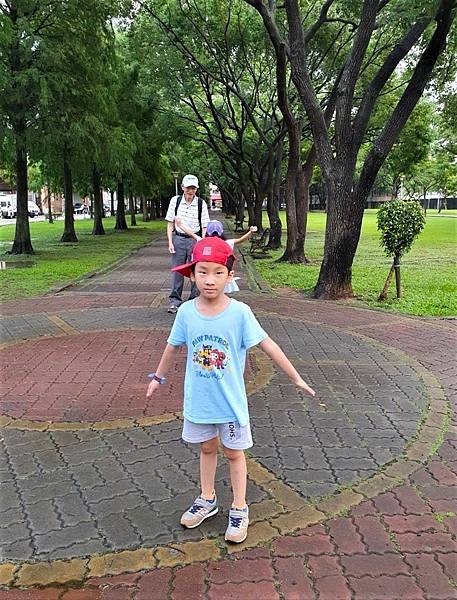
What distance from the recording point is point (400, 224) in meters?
9.73

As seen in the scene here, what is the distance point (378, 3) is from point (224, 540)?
29.3 ft

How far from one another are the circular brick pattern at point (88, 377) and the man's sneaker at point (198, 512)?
1533 mm

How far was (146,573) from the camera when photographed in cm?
265

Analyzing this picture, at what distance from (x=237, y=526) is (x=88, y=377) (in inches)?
117

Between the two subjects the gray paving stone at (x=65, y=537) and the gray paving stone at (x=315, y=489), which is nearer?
the gray paving stone at (x=65, y=537)

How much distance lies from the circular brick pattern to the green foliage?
449 cm

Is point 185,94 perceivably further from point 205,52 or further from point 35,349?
point 35,349

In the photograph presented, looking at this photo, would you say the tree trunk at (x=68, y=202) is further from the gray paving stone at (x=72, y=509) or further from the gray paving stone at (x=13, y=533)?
the gray paving stone at (x=13, y=533)

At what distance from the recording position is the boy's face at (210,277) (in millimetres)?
2791

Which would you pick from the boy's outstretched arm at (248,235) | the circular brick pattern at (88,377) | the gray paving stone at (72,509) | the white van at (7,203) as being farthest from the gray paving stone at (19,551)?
the white van at (7,203)

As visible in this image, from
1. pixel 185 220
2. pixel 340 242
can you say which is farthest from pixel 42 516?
pixel 340 242

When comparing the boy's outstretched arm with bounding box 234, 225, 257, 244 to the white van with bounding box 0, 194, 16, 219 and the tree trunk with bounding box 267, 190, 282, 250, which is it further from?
the white van with bounding box 0, 194, 16, 219

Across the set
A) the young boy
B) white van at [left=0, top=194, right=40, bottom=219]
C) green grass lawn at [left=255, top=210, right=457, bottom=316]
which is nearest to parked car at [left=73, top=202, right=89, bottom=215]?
white van at [left=0, top=194, right=40, bottom=219]

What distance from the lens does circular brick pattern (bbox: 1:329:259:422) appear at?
15.3 ft
